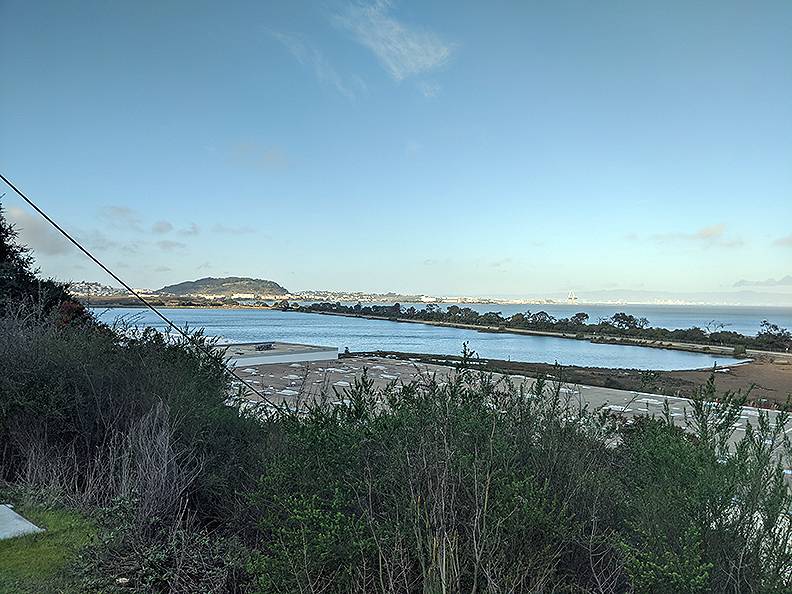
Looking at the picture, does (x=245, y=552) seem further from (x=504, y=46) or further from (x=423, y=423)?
(x=504, y=46)

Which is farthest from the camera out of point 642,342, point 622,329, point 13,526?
point 622,329

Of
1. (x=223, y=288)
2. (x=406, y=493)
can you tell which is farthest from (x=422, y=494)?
(x=223, y=288)

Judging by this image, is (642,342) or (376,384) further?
(642,342)

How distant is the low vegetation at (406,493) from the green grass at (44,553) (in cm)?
3

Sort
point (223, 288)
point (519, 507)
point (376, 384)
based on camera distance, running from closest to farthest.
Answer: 1. point (519, 507)
2. point (376, 384)
3. point (223, 288)

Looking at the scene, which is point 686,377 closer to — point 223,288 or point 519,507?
point 519,507

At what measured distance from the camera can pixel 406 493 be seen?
98.1 inches

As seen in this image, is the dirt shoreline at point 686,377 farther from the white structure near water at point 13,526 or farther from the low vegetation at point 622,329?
the low vegetation at point 622,329

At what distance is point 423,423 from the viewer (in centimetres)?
305

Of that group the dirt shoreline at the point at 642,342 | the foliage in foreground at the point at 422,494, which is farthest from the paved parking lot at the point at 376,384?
the dirt shoreline at the point at 642,342

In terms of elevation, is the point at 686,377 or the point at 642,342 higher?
the point at 686,377

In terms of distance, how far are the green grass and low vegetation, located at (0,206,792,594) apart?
0.03 metres

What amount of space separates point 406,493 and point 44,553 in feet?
8.19

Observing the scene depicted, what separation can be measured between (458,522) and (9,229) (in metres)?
13.7
